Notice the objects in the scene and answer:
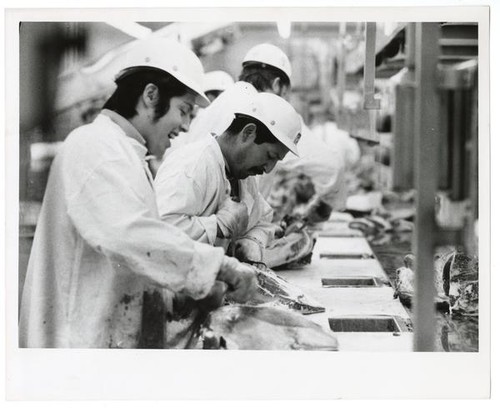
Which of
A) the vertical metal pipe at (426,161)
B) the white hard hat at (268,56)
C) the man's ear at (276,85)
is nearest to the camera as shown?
the vertical metal pipe at (426,161)

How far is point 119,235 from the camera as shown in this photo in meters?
3.29

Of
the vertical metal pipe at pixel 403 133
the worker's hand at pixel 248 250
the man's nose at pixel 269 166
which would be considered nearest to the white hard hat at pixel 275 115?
the man's nose at pixel 269 166

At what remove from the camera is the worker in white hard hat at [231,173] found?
137 inches

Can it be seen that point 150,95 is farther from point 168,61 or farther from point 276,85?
point 276,85

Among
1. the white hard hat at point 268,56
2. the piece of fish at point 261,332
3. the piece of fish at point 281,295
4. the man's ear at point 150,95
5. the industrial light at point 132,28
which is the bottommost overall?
the piece of fish at point 261,332

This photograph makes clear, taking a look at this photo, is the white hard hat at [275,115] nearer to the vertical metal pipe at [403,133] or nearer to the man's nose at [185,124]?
the man's nose at [185,124]

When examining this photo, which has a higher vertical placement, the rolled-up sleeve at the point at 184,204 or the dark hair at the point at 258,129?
the dark hair at the point at 258,129

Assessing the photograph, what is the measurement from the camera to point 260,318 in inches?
142

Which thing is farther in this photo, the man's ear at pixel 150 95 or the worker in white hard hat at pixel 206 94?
the worker in white hard hat at pixel 206 94

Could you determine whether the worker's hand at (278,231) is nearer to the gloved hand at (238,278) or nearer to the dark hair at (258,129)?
the gloved hand at (238,278)

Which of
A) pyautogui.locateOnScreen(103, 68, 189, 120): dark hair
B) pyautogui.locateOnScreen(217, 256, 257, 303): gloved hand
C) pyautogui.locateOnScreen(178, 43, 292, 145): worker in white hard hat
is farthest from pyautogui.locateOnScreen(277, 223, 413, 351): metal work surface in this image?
pyautogui.locateOnScreen(103, 68, 189, 120): dark hair

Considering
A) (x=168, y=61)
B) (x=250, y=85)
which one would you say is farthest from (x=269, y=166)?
(x=168, y=61)

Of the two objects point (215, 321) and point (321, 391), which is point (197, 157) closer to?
point (215, 321)

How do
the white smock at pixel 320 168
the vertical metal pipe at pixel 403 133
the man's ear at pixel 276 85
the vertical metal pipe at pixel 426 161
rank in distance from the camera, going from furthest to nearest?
the vertical metal pipe at pixel 403 133 → the white smock at pixel 320 168 → the man's ear at pixel 276 85 → the vertical metal pipe at pixel 426 161
